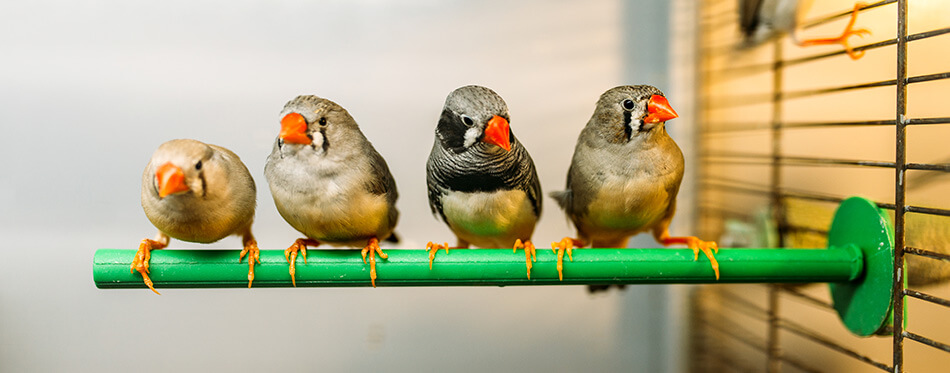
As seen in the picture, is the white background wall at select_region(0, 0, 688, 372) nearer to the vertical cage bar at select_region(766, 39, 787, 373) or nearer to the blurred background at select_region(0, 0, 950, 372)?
the blurred background at select_region(0, 0, 950, 372)

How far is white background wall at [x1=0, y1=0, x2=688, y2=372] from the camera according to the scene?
1.84m

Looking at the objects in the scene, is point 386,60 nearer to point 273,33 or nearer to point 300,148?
point 273,33

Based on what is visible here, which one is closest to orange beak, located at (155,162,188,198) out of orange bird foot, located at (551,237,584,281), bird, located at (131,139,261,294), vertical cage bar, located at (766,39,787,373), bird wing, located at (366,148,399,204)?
bird, located at (131,139,261,294)

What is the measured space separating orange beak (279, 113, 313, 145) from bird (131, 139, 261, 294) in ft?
0.54

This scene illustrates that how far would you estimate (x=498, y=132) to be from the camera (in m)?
1.27

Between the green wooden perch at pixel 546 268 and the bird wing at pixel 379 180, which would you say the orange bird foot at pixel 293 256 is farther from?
the bird wing at pixel 379 180

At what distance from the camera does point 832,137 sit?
1948 mm

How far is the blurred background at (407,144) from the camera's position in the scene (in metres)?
1.83

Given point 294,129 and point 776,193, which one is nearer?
point 294,129

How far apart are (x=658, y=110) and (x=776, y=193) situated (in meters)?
0.88

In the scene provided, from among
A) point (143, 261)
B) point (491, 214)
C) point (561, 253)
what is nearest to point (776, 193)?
point (561, 253)

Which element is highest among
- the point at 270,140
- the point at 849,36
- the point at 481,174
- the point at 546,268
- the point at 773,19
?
the point at 773,19

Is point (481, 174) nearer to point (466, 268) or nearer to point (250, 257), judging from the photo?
point (466, 268)

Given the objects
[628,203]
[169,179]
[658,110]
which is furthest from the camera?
[628,203]
